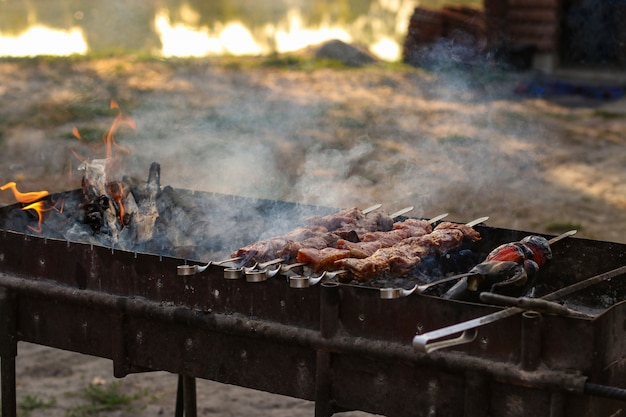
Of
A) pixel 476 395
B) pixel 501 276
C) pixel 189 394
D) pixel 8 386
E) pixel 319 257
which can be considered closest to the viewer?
pixel 476 395

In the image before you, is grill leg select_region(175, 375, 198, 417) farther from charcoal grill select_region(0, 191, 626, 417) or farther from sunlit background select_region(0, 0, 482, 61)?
sunlit background select_region(0, 0, 482, 61)

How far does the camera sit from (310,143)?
12.0m

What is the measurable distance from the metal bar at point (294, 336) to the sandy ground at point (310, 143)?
6.76 ft

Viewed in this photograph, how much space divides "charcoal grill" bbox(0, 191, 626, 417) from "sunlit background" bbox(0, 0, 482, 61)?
13515 mm

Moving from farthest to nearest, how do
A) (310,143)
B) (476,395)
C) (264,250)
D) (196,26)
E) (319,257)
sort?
(196,26)
(310,143)
(264,250)
(319,257)
(476,395)

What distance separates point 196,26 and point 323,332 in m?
20.2

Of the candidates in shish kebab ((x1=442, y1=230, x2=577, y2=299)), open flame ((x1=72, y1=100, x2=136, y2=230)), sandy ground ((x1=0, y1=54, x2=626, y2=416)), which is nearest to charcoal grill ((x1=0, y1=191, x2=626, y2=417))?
shish kebab ((x1=442, y1=230, x2=577, y2=299))

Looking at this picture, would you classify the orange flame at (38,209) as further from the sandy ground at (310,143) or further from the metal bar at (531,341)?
the metal bar at (531,341)

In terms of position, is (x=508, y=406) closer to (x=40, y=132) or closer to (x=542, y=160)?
(x=542, y=160)

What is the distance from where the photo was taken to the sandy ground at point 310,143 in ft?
30.1

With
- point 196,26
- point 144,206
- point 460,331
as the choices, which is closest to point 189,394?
point 144,206

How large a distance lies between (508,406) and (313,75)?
12953 mm

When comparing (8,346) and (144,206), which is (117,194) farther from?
(8,346)

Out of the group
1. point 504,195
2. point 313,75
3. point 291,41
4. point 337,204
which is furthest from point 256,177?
point 291,41
